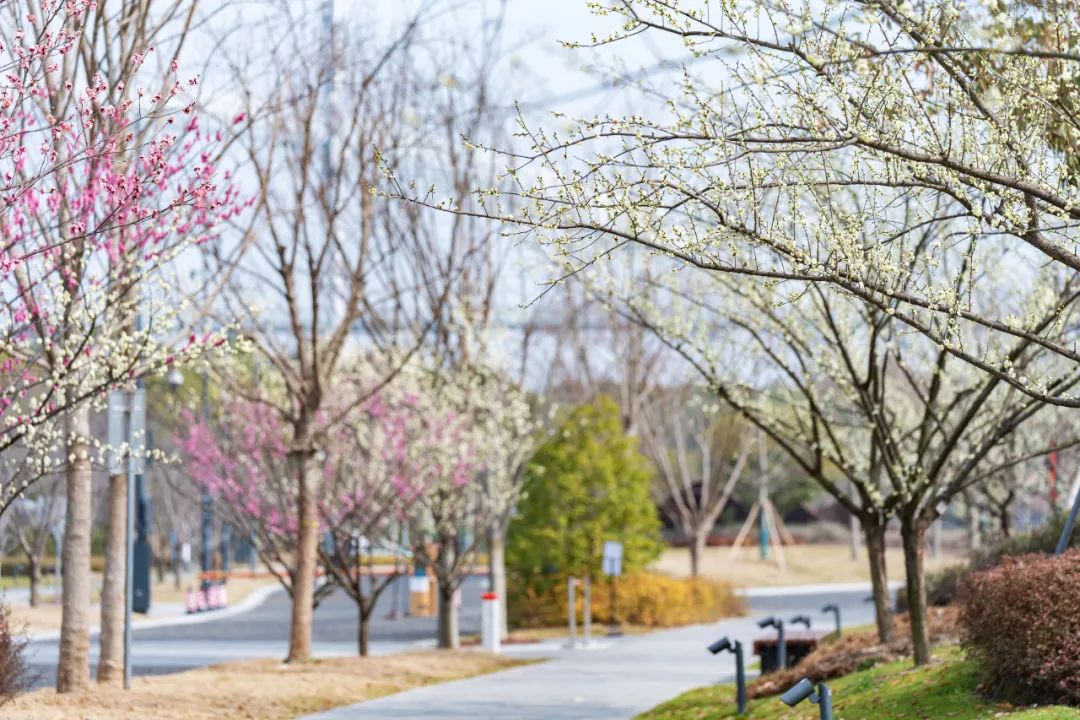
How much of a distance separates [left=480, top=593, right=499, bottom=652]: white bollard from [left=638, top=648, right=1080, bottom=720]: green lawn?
7572 millimetres

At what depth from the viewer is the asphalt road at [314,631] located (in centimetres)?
2153

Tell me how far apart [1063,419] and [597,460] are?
8607 mm

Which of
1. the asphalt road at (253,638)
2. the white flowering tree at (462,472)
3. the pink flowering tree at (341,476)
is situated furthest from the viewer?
the white flowering tree at (462,472)

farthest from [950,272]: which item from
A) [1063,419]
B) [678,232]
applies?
[1063,419]

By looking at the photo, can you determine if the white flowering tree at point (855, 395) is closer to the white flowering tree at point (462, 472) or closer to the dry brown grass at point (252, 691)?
the dry brown grass at point (252, 691)

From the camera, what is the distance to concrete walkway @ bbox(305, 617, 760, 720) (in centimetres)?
1312

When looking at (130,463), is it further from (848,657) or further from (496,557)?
(496,557)

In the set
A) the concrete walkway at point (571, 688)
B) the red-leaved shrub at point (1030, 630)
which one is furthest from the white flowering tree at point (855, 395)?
the concrete walkway at point (571, 688)

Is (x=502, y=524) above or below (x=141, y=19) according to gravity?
below

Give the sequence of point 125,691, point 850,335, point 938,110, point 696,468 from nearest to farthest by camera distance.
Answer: point 938,110 < point 125,691 < point 850,335 < point 696,468

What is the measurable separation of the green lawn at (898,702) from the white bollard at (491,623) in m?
7.57

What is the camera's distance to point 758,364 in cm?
2025

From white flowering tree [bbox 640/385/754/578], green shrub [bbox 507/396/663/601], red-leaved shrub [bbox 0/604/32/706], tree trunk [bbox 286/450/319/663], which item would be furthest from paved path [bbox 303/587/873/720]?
white flowering tree [bbox 640/385/754/578]

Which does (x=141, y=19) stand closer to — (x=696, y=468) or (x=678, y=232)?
(x=678, y=232)
